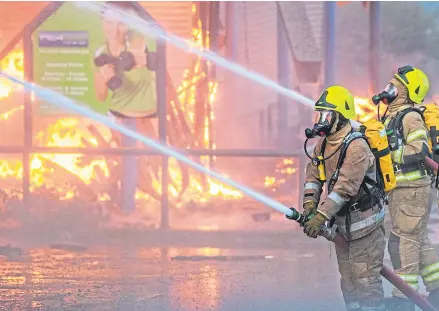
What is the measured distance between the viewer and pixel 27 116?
1022cm

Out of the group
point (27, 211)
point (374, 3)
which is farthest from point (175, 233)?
point (374, 3)

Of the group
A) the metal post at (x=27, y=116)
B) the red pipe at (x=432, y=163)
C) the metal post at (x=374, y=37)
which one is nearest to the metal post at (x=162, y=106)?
the metal post at (x=27, y=116)

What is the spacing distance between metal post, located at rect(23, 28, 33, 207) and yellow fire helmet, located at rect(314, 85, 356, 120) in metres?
5.48

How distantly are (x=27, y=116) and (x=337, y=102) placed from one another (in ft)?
18.8

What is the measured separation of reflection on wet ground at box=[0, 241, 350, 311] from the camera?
21.5 feet

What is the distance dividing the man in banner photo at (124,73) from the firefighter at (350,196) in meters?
4.96

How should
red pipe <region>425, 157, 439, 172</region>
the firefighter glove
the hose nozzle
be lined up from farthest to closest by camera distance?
1. red pipe <region>425, 157, 439, 172</region>
2. the hose nozzle
3. the firefighter glove

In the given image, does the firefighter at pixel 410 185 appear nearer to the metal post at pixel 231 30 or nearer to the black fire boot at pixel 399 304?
the black fire boot at pixel 399 304

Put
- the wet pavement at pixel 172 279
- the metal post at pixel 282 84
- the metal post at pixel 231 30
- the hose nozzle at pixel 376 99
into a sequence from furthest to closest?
the metal post at pixel 231 30 → the metal post at pixel 282 84 → the wet pavement at pixel 172 279 → the hose nozzle at pixel 376 99

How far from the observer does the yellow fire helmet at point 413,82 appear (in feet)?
20.8

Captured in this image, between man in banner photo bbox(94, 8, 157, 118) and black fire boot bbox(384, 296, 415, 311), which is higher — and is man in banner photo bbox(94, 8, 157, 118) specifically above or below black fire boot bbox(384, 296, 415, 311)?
above

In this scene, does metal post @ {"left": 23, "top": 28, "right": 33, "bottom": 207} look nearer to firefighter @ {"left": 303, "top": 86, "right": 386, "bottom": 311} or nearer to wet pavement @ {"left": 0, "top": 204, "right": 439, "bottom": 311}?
wet pavement @ {"left": 0, "top": 204, "right": 439, "bottom": 311}

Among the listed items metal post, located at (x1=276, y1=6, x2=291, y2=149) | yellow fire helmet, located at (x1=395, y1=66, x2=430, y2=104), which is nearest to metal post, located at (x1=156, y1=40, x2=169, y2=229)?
metal post, located at (x1=276, y1=6, x2=291, y2=149)

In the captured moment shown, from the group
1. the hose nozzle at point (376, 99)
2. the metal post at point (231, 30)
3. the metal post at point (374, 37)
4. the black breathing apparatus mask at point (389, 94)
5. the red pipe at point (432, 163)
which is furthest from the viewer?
the metal post at point (231, 30)
